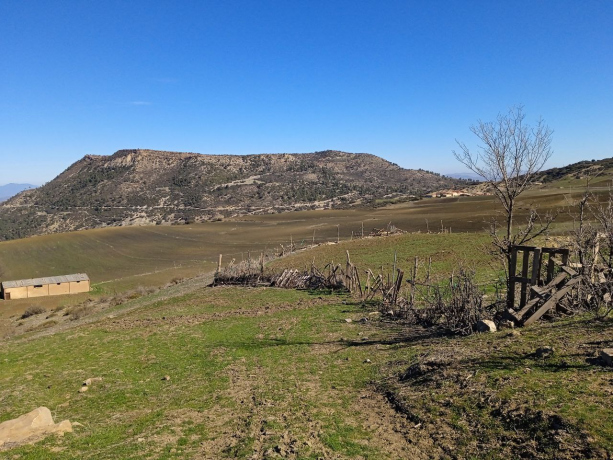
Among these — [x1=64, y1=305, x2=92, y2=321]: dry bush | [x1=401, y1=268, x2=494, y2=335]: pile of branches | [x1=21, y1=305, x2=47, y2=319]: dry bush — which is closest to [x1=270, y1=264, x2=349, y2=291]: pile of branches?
[x1=401, y1=268, x2=494, y2=335]: pile of branches

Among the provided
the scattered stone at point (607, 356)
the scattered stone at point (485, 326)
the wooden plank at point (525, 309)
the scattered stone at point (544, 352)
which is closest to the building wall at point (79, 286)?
the scattered stone at point (485, 326)

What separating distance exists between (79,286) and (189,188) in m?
105

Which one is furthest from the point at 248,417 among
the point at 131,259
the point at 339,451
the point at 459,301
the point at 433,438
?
the point at 131,259

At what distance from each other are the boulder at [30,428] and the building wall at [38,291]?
45115 mm

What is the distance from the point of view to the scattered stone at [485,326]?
10.8 m

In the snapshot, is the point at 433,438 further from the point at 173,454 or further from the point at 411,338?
the point at 411,338

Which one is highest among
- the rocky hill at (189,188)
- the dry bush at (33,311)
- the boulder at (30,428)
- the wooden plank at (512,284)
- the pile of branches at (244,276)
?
the rocky hill at (189,188)

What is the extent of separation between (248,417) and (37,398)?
618cm

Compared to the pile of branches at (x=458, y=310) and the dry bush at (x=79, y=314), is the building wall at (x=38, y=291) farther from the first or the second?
the pile of branches at (x=458, y=310)

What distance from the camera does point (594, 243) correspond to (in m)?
11.5

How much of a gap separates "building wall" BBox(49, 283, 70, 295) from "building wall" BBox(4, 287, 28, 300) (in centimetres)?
241

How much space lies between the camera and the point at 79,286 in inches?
1893

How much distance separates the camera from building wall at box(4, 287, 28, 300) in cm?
4541

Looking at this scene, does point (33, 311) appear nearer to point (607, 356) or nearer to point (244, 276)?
point (244, 276)
